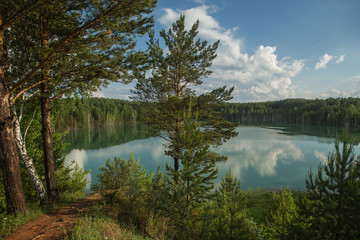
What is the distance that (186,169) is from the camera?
15.4ft

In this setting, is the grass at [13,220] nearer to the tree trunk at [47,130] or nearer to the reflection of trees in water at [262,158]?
the tree trunk at [47,130]

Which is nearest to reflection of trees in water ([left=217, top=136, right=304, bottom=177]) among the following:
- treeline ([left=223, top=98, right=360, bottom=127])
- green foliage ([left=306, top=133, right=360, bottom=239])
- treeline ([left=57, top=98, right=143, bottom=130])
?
treeline ([left=223, top=98, right=360, bottom=127])

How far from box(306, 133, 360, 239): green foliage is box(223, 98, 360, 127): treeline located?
110 feet

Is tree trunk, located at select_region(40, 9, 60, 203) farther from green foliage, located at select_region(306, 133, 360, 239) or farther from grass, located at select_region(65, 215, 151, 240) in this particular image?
green foliage, located at select_region(306, 133, 360, 239)

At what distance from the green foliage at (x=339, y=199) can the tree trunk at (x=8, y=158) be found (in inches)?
299

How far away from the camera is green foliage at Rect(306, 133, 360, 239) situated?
3.15 metres

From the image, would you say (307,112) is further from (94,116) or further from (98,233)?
(98,233)

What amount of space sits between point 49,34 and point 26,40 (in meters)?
0.77

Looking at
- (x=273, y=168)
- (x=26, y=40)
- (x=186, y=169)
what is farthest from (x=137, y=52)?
(x=273, y=168)

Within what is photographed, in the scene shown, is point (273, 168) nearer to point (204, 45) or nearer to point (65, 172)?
point (204, 45)

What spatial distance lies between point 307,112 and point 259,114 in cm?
4381

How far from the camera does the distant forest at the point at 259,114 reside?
2736 inches

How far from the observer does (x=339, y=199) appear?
3354mm

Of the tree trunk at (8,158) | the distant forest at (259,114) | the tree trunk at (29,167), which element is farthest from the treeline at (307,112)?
the tree trunk at (8,158)
